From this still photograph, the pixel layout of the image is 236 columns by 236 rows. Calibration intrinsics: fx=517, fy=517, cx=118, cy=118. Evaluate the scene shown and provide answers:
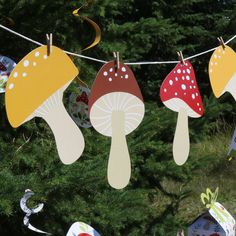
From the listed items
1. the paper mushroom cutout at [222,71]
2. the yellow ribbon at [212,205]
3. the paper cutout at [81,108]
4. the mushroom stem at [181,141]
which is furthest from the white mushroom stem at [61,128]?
the yellow ribbon at [212,205]

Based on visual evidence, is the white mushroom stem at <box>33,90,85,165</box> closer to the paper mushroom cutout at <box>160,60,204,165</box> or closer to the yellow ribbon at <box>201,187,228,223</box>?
the paper mushroom cutout at <box>160,60,204,165</box>

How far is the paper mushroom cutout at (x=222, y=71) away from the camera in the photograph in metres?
2.10

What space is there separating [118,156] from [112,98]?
19 centimetres

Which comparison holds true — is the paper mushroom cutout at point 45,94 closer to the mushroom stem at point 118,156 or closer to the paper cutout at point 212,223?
the mushroom stem at point 118,156

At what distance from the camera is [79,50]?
288 cm

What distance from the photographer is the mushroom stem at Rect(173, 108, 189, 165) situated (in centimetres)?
189

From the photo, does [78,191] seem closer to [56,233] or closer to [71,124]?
[56,233]

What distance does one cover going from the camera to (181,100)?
197 cm

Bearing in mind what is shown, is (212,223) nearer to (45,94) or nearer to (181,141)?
(181,141)

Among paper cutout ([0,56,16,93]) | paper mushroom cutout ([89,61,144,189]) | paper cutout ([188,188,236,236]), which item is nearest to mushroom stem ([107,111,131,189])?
paper mushroom cutout ([89,61,144,189])

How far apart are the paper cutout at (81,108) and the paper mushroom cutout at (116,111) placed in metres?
0.44

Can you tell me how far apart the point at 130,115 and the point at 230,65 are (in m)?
0.67

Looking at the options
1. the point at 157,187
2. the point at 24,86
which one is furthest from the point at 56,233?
the point at 24,86

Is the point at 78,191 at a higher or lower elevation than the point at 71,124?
lower
